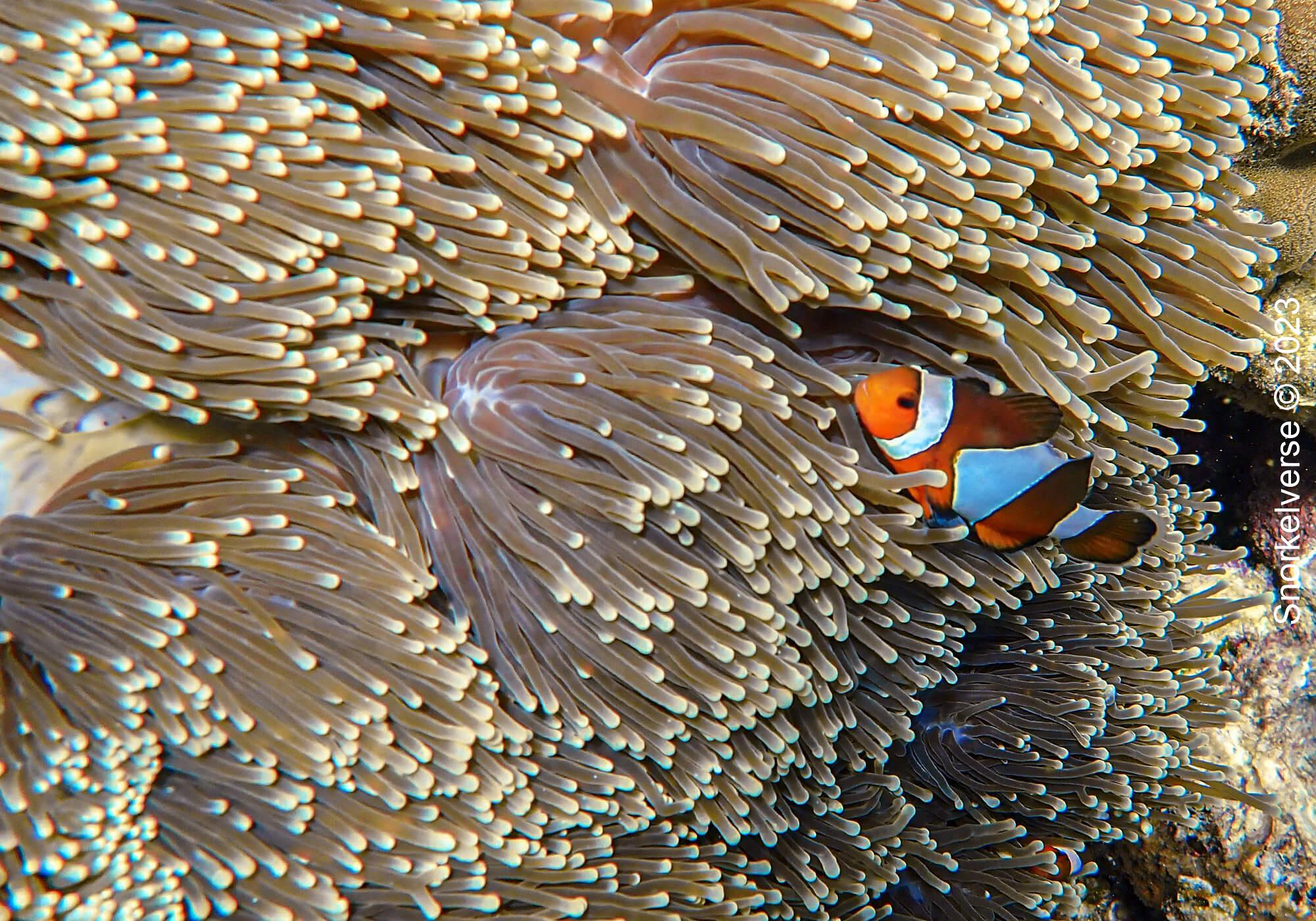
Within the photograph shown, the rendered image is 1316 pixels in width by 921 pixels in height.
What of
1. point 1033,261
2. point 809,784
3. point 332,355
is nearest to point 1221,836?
point 809,784

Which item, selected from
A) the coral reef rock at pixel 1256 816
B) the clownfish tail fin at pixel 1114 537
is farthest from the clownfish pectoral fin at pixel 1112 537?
the coral reef rock at pixel 1256 816

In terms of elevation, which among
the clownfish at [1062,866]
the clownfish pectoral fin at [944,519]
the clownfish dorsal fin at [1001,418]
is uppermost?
the clownfish dorsal fin at [1001,418]

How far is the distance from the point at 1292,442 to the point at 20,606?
3.42 metres

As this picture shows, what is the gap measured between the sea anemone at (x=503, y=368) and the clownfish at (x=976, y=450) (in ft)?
0.19

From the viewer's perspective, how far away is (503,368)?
139cm

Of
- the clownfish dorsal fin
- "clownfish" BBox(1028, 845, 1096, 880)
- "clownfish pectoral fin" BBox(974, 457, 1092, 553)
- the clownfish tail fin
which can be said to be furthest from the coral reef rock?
the clownfish dorsal fin

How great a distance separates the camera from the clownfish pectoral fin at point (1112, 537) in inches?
63.9

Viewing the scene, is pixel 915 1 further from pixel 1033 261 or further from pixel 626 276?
pixel 626 276

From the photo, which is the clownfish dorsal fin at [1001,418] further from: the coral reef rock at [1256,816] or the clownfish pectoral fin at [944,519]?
the coral reef rock at [1256,816]

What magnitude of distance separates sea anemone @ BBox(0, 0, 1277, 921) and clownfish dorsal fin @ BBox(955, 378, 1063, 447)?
52 millimetres

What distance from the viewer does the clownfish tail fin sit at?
163 cm

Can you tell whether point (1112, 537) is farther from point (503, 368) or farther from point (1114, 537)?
point (503, 368)

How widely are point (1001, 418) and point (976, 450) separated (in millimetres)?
73

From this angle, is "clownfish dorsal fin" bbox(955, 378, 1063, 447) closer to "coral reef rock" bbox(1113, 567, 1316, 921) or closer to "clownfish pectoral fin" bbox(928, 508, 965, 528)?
"clownfish pectoral fin" bbox(928, 508, 965, 528)
